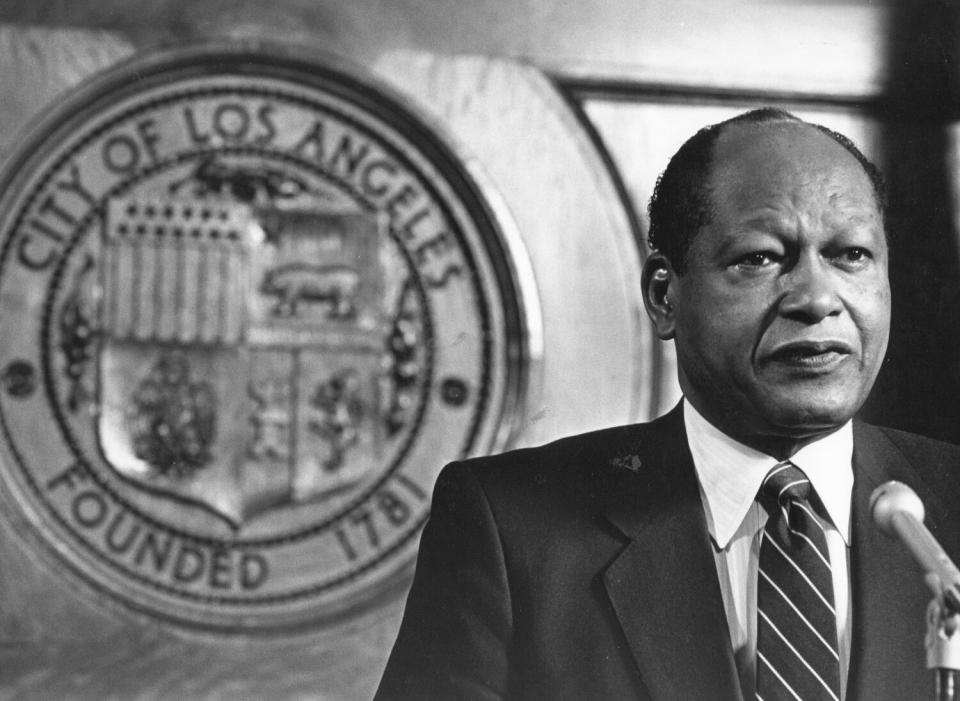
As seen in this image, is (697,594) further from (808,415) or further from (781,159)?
(781,159)

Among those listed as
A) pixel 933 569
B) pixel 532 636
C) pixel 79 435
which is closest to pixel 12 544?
pixel 79 435

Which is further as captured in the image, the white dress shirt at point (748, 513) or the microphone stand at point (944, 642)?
the white dress shirt at point (748, 513)

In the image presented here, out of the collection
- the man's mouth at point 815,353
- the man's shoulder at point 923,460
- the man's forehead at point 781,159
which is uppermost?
the man's forehead at point 781,159

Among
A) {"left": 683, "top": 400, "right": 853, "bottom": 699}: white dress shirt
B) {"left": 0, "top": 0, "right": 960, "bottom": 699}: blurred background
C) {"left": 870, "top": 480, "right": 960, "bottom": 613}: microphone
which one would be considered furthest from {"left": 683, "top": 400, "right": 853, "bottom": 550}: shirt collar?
{"left": 0, "top": 0, "right": 960, "bottom": 699}: blurred background

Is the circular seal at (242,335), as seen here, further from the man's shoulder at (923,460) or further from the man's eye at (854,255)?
the man's eye at (854,255)

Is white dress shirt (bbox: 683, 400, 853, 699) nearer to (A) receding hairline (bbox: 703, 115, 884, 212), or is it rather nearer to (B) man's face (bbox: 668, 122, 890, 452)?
(B) man's face (bbox: 668, 122, 890, 452)

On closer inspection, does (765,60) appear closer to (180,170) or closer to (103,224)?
(180,170)

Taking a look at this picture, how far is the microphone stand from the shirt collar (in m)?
0.30

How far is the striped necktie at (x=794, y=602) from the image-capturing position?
3.24 feet

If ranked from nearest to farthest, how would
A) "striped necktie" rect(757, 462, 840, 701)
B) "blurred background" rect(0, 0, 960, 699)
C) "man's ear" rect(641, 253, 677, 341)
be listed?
"striped necktie" rect(757, 462, 840, 701)
"man's ear" rect(641, 253, 677, 341)
"blurred background" rect(0, 0, 960, 699)

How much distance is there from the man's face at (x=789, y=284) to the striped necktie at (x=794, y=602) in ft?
0.18

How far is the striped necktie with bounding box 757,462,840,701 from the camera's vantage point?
3.24ft

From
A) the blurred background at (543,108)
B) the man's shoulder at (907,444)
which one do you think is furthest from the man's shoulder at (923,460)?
the blurred background at (543,108)

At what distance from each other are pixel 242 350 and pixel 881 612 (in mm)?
1030
